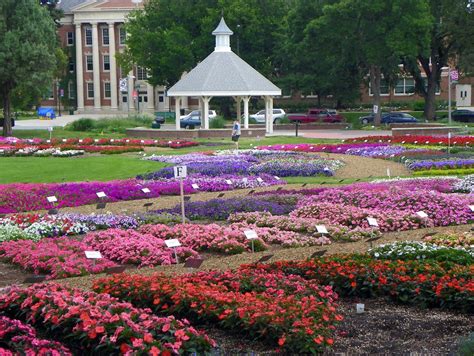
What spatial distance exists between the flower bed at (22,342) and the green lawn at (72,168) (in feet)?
56.7

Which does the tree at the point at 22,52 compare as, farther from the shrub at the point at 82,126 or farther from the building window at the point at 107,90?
the building window at the point at 107,90

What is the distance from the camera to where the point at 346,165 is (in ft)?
97.0

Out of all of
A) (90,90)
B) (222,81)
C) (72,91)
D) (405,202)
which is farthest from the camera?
(72,91)

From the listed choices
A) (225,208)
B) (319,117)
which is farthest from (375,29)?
(225,208)

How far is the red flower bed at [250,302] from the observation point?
9.01 m

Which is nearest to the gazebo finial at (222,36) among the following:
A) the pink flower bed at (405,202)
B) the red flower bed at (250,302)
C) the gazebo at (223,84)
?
the gazebo at (223,84)

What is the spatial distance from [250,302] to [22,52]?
148ft

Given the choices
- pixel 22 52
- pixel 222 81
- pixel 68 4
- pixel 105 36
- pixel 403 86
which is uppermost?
pixel 68 4

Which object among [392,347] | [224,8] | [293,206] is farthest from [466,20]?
[392,347]

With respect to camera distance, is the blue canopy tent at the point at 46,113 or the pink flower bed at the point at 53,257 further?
the blue canopy tent at the point at 46,113

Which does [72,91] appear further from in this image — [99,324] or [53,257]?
[99,324]

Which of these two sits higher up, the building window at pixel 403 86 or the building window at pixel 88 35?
the building window at pixel 88 35

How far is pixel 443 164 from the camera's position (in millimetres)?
27406

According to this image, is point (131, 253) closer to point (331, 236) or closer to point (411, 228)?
point (331, 236)
